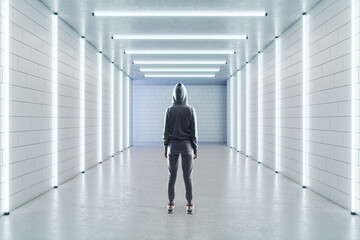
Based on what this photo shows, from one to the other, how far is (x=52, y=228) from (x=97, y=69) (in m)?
6.34

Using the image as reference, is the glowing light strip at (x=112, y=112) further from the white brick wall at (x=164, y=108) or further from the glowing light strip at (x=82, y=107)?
the white brick wall at (x=164, y=108)

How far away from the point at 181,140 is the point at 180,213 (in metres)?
0.98

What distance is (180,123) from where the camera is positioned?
4.19m

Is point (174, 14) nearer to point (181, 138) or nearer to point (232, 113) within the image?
point (181, 138)

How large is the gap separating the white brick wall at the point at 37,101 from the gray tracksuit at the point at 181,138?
87.3 inches

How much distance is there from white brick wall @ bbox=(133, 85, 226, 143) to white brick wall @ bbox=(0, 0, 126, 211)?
36.4 feet

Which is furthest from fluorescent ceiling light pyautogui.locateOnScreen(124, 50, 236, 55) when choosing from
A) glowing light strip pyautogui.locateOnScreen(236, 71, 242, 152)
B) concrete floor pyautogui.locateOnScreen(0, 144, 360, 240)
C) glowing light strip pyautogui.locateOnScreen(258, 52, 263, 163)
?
concrete floor pyautogui.locateOnScreen(0, 144, 360, 240)

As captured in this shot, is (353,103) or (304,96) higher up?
(304,96)

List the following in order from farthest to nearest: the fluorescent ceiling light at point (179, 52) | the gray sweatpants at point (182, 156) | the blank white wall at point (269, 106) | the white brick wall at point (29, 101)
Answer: the fluorescent ceiling light at point (179, 52) → the blank white wall at point (269, 106) → the white brick wall at point (29, 101) → the gray sweatpants at point (182, 156)

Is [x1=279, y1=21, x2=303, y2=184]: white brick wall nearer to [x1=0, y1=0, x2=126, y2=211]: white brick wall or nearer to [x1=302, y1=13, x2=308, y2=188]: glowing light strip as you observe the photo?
[x1=302, y1=13, x2=308, y2=188]: glowing light strip

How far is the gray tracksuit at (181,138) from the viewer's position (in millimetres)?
4145

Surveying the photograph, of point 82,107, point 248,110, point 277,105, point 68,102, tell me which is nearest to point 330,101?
point 277,105

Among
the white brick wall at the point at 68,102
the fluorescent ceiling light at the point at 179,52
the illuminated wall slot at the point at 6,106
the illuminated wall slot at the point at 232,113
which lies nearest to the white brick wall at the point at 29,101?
the illuminated wall slot at the point at 6,106

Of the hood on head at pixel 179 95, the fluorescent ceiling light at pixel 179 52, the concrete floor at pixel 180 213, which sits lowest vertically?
the concrete floor at pixel 180 213
